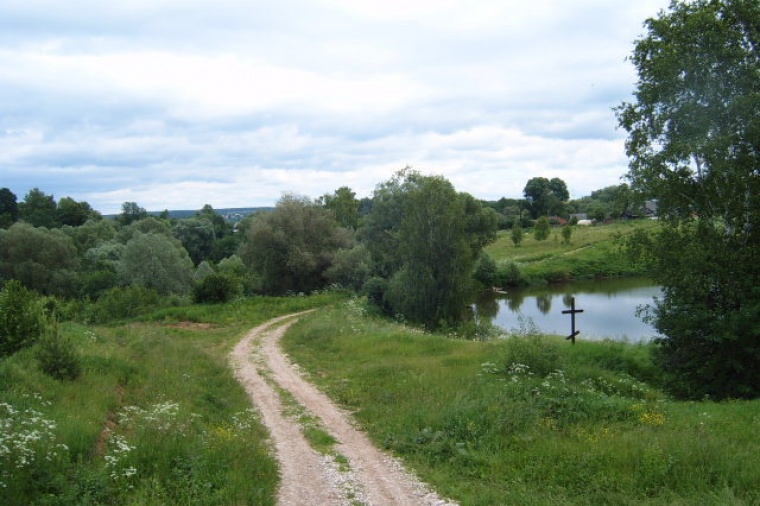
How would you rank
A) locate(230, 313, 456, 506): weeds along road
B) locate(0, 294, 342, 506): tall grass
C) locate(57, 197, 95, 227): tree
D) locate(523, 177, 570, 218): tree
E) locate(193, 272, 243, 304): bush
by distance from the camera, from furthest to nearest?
locate(523, 177, 570, 218): tree < locate(57, 197, 95, 227): tree < locate(193, 272, 243, 304): bush < locate(230, 313, 456, 506): weeds along road < locate(0, 294, 342, 506): tall grass

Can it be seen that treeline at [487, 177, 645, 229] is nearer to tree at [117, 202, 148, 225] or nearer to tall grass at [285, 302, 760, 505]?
tree at [117, 202, 148, 225]

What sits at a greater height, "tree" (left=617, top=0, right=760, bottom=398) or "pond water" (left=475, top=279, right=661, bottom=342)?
"tree" (left=617, top=0, right=760, bottom=398)

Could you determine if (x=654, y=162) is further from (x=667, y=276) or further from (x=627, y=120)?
(x=667, y=276)

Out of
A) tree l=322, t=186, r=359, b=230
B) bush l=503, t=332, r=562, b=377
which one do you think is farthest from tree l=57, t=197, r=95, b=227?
bush l=503, t=332, r=562, b=377

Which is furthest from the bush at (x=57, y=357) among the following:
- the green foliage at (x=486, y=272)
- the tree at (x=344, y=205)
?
the tree at (x=344, y=205)

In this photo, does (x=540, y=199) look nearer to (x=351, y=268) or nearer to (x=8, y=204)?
(x=351, y=268)

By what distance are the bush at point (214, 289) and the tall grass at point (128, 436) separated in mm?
15539

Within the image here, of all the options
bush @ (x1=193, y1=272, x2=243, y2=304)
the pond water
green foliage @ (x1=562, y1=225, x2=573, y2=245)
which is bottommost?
the pond water

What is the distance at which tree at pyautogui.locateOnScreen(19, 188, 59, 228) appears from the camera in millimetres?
86719

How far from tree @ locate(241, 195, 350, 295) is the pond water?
12.2 metres

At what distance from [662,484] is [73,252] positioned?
210ft

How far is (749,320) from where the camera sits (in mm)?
13328

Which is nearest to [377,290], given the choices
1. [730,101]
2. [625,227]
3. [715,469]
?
[730,101]

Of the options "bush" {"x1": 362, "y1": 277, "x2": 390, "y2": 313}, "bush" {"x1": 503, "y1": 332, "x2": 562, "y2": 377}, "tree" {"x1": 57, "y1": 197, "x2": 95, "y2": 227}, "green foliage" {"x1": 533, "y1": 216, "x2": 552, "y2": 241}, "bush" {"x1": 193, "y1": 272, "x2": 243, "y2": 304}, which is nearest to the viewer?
"bush" {"x1": 503, "y1": 332, "x2": 562, "y2": 377}
